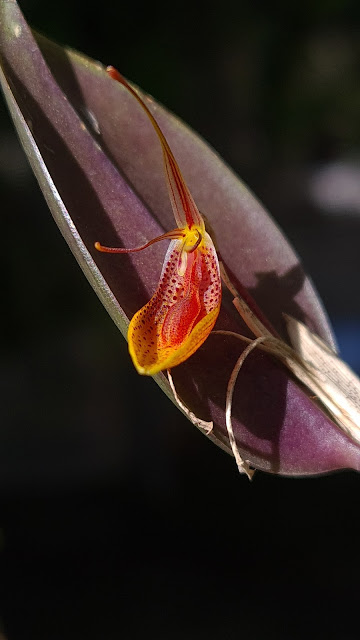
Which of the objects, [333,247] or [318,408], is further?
[333,247]

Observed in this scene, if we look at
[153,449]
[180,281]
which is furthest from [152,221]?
[153,449]

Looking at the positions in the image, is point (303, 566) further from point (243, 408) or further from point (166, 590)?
point (243, 408)

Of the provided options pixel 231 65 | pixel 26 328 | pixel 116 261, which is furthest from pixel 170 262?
pixel 231 65

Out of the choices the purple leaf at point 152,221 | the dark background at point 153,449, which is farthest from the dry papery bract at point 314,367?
the dark background at point 153,449

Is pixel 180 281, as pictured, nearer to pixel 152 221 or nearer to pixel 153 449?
pixel 152 221

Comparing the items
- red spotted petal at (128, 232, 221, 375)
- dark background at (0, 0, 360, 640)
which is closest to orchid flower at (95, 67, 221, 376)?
red spotted petal at (128, 232, 221, 375)

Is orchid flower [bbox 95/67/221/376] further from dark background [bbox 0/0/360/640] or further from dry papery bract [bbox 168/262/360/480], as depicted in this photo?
dark background [bbox 0/0/360/640]

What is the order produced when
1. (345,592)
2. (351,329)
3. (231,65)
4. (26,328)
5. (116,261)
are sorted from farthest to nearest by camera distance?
(351,329)
(231,65)
(345,592)
(26,328)
(116,261)

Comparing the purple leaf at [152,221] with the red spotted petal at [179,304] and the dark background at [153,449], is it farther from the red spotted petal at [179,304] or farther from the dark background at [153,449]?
the dark background at [153,449]
